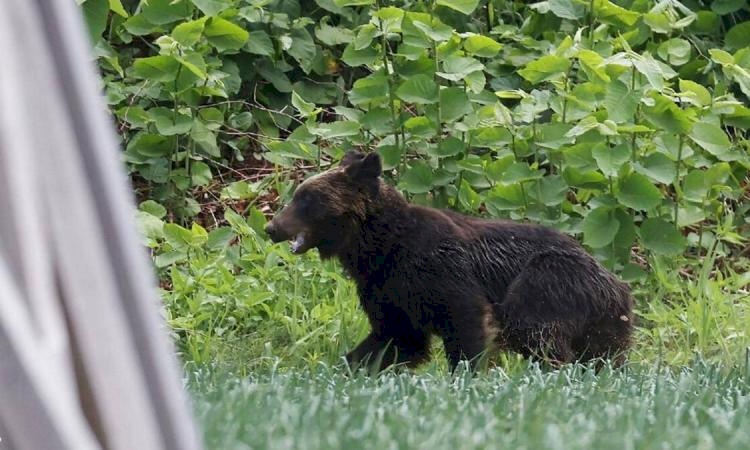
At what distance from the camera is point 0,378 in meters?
2.30

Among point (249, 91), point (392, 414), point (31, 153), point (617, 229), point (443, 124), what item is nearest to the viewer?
point (31, 153)

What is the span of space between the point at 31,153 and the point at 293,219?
15.7 ft

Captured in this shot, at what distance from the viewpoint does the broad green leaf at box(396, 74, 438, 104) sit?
336 inches

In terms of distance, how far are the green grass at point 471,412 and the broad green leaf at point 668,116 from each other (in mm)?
3098

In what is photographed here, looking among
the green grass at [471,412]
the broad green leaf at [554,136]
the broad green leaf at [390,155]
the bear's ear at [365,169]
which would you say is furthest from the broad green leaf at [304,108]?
the green grass at [471,412]

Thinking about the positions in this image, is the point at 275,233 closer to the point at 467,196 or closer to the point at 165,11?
the point at 467,196

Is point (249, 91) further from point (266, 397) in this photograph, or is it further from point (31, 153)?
point (31, 153)

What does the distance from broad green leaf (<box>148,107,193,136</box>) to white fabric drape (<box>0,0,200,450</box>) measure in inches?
264

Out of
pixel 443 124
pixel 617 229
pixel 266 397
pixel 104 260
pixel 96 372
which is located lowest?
pixel 617 229

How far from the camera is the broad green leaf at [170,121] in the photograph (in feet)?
30.5

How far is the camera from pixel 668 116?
825 cm

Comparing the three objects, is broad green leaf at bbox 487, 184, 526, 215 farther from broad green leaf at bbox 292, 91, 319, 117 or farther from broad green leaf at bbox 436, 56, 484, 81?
broad green leaf at bbox 292, 91, 319, 117

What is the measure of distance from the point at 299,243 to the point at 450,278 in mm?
843

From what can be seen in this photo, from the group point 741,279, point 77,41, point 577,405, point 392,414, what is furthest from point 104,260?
point 741,279
